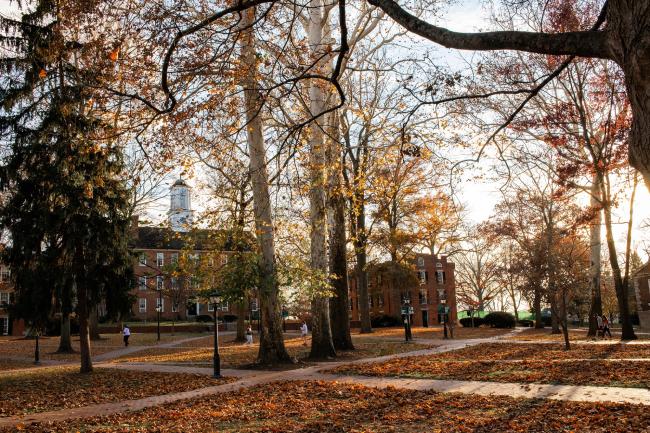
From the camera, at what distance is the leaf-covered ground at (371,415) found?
727 centimetres

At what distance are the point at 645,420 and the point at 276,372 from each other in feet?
34.6

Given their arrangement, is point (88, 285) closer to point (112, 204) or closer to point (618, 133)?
point (112, 204)

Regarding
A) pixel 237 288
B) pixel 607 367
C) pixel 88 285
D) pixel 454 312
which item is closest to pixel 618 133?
pixel 607 367

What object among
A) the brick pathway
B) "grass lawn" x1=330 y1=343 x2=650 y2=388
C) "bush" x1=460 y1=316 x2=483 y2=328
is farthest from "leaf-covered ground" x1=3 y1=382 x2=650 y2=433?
"bush" x1=460 y1=316 x2=483 y2=328

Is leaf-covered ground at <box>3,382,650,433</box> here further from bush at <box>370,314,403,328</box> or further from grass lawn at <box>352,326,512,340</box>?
bush at <box>370,314,403,328</box>

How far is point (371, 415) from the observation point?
8492 millimetres

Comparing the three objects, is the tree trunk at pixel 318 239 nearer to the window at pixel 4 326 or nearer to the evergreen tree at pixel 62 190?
the evergreen tree at pixel 62 190

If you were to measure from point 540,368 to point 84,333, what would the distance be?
13869mm

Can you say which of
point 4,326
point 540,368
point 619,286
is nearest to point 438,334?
point 619,286

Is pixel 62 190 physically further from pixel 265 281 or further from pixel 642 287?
pixel 642 287

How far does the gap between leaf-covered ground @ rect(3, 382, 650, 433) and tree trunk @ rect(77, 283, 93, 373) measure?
8.43 m

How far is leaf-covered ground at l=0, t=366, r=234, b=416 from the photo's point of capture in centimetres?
1178

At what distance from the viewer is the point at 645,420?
700cm

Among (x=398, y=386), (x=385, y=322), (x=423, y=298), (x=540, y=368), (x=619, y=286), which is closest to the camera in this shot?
(x=398, y=386)
